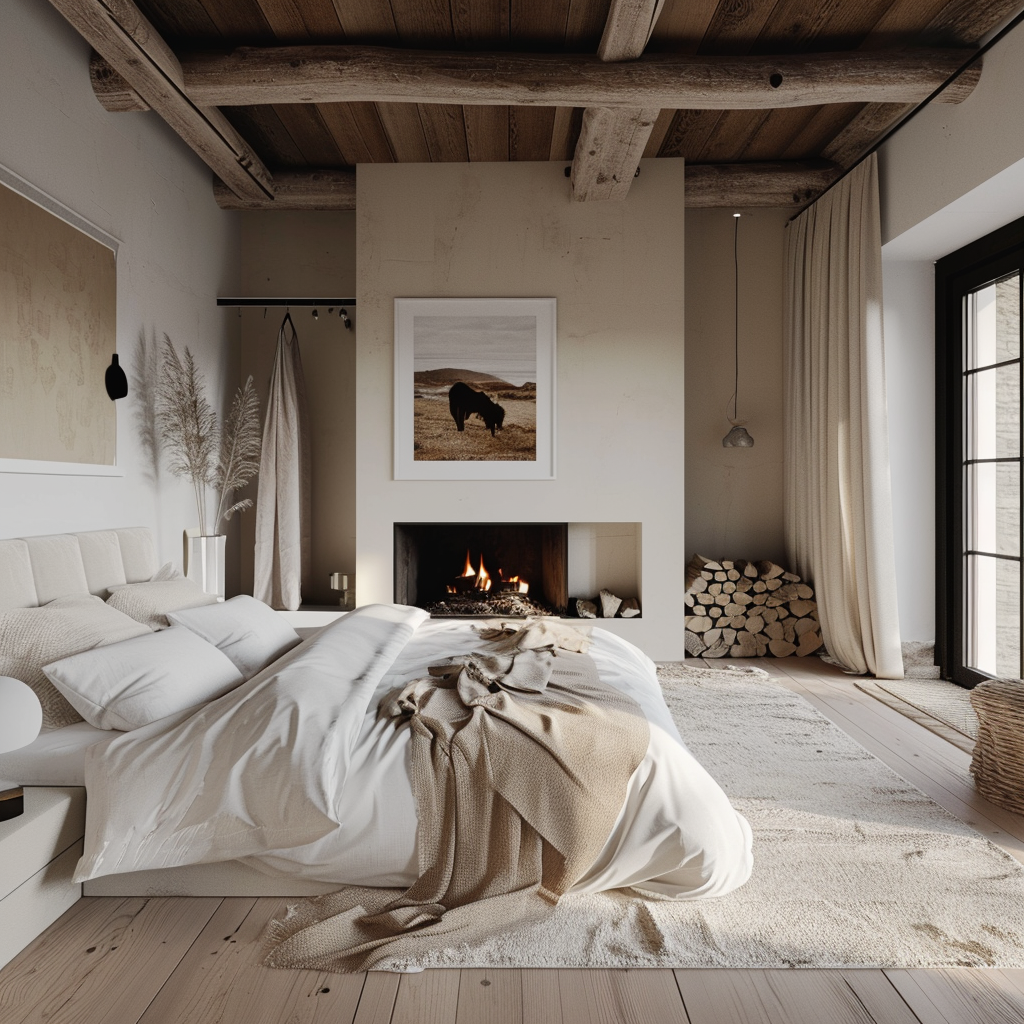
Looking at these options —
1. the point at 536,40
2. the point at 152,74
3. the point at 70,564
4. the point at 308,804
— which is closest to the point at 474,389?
the point at 536,40

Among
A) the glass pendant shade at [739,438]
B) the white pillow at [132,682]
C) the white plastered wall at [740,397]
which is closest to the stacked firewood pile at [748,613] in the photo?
the white plastered wall at [740,397]

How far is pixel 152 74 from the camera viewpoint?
3.35 m

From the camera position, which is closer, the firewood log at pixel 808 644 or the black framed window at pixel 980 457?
the black framed window at pixel 980 457

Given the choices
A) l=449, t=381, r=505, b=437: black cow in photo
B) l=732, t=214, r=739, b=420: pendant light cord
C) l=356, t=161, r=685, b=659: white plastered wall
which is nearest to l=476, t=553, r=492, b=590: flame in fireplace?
l=356, t=161, r=685, b=659: white plastered wall

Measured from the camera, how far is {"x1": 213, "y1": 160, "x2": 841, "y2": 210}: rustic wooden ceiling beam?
16.2ft

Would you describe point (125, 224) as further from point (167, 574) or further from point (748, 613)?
point (748, 613)

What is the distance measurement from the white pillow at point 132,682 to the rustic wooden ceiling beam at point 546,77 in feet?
8.18

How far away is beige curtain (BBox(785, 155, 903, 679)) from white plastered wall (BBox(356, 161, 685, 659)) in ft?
2.77

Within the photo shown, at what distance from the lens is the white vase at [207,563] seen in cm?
416

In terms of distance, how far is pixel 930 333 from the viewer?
15.0 feet

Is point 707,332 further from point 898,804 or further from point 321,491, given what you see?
point 898,804

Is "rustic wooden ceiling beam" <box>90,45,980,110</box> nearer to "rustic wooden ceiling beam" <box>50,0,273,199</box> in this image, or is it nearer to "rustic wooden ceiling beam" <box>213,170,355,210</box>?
"rustic wooden ceiling beam" <box>50,0,273,199</box>

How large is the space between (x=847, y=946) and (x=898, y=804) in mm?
989

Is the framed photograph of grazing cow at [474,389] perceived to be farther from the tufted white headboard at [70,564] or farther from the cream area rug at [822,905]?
the cream area rug at [822,905]
